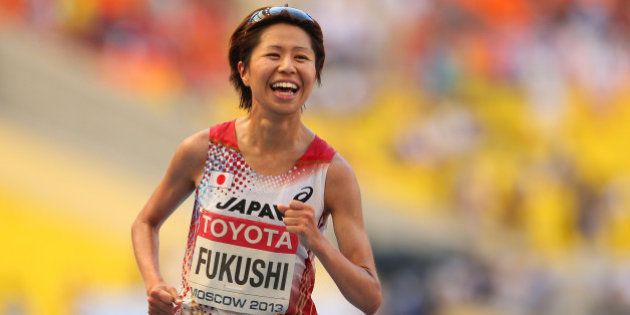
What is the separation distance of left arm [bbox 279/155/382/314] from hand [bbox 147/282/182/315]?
45cm

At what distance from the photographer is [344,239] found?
3414 millimetres

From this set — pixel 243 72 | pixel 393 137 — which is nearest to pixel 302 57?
pixel 243 72

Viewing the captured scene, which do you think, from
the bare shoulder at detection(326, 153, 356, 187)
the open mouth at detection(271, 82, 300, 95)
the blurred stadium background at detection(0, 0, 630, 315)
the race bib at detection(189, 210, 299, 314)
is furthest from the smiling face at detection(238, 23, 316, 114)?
the blurred stadium background at detection(0, 0, 630, 315)

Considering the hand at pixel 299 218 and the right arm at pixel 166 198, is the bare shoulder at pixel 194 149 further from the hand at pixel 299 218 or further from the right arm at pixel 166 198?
the hand at pixel 299 218

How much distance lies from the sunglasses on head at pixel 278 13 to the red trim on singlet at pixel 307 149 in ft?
1.19

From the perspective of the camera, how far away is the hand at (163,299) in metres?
3.25

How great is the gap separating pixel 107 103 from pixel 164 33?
0.85 metres

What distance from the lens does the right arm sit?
353 centimetres

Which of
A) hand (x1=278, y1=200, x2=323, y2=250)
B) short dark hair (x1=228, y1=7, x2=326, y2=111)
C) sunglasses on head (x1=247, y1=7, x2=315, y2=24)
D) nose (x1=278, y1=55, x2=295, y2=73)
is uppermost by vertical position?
sunglasses on head (x1=247, y1=7, x2=315, y2=24)

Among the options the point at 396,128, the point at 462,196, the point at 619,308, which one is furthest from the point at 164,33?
the point at 619,308

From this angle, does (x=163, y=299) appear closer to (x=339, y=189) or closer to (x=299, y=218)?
(x=299, y=218)

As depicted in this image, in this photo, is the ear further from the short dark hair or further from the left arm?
the left arm

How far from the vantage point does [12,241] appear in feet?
30.0

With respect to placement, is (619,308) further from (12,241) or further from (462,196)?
(12,241)
